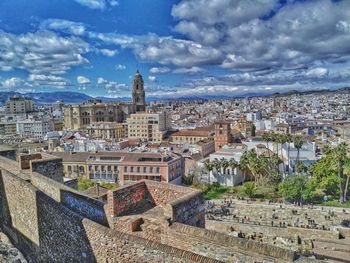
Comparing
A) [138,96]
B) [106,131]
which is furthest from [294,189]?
[138,96]

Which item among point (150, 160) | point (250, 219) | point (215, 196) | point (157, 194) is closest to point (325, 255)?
point (250, 219)

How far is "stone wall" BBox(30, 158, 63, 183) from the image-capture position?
12413 mm

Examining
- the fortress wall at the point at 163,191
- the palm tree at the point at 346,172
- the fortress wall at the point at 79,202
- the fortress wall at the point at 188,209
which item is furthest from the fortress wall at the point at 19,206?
the palm tree at the point at 346,172

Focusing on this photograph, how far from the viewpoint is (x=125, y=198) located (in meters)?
9.40

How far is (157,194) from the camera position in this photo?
10.1 m

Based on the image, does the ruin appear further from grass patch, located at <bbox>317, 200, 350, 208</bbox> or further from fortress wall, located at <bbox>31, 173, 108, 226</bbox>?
grass patch, located at <bbox>317, 200, 350, 208</bbox>

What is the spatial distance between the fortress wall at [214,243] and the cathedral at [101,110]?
118353mm

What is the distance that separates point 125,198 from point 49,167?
16.2 ft

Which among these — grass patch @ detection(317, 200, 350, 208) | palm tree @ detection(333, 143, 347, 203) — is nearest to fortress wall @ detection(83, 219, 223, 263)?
grass patch @ detection(317, 200, 350, 208)

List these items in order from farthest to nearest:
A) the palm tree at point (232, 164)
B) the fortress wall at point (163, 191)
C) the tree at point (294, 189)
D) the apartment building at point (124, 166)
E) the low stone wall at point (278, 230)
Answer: the palm tree at point (232, 164)
the apartment building at point (124, 166)
the tree at point (294, 189)
the low stone wall at point (278, 230)
the fortress wall at point (163, 191)

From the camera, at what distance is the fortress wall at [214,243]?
601 centimetres

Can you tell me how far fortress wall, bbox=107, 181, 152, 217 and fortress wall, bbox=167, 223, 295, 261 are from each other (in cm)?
221

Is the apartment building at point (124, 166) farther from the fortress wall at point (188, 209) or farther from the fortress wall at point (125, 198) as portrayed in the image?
the fortress wall at point (188, 209)

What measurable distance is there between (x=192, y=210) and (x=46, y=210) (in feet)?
12.2
